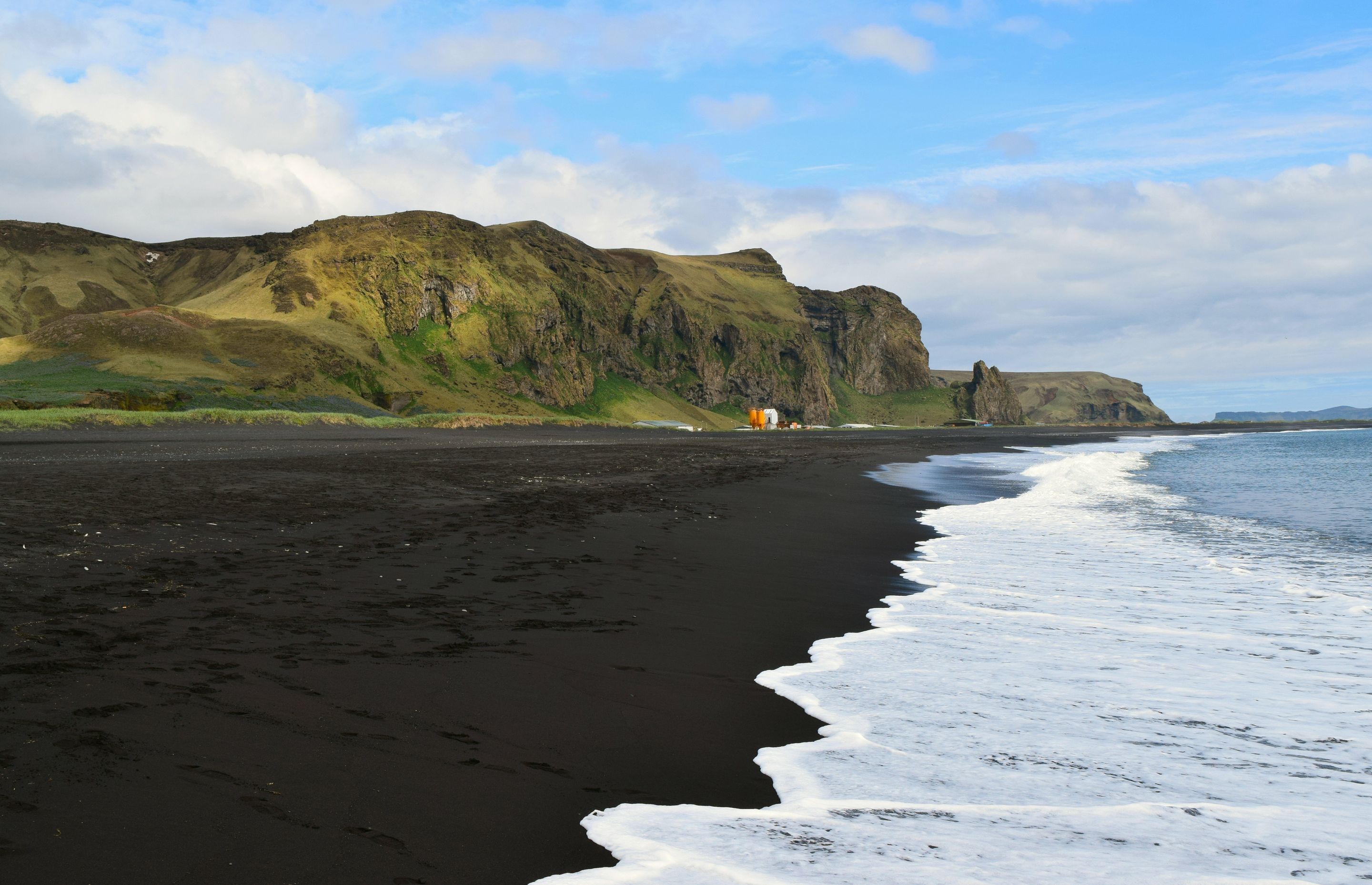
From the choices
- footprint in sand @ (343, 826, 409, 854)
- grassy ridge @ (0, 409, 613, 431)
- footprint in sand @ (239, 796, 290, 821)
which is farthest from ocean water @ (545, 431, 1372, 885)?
grassy ridge @ (0, 409, 613, 431)

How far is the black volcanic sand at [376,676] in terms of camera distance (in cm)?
416

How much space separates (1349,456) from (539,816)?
77.3 metres

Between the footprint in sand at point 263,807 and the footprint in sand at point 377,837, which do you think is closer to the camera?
the footprint in sand at point 377,837

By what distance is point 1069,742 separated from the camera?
6.05 metres

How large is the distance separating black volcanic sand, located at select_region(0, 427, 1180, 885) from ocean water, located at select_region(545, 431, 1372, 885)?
470mm

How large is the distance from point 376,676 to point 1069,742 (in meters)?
5.56

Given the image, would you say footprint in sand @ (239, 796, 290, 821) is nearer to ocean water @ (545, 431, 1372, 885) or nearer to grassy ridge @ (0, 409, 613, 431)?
ocean water @ (545, 431, 1372, 885)

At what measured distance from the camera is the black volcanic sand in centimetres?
416

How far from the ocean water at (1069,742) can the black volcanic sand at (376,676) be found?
1.54ft

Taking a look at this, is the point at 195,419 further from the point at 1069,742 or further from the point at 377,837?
the point at 1069,742

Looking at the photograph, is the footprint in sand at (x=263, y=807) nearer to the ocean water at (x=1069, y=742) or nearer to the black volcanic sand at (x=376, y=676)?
the black volcanic sand at (x=376, y=676)

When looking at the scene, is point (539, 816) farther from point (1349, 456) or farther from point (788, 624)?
point (1349, 456)

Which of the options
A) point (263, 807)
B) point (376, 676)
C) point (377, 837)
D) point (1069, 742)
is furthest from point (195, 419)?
point (1069, 742)

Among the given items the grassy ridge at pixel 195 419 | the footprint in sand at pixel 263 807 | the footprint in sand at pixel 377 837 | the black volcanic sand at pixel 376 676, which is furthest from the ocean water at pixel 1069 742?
the grassy ridge at pixel 195 419
